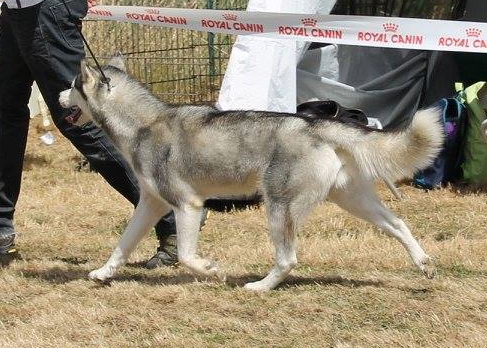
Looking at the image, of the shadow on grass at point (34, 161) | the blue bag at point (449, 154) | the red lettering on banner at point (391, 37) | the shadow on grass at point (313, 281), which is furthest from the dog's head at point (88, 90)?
the shadow on grass at point (34, 161)

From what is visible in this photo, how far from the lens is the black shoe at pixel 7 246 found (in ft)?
18.3

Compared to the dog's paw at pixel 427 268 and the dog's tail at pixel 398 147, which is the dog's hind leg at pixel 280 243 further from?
the dog's paw at pixel 427 268

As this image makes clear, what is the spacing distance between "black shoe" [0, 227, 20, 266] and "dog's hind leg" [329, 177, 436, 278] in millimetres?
1973

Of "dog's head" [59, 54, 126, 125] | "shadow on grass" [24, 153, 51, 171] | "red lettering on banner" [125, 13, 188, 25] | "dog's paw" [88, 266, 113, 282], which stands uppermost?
"dog's head" [59, 54, 126, 125]

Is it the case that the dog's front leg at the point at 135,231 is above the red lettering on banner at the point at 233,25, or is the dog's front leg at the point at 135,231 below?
below

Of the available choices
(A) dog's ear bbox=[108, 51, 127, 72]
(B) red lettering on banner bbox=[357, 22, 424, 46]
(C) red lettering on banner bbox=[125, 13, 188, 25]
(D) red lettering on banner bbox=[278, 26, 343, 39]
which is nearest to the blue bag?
(B) red lettering on banner bbox=[357, 22, 424, 46]

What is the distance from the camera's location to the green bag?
24.0ft

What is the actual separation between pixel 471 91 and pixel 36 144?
14.2 feet

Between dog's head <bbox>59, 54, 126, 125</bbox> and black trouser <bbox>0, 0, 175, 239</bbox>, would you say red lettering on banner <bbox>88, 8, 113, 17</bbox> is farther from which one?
dog's head <bbox>59, 54, 126, 125</bbox>

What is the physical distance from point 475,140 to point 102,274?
353 centimetres

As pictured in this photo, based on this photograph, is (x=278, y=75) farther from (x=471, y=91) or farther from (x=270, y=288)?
(x=270, y=288)

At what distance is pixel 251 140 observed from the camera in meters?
4.66

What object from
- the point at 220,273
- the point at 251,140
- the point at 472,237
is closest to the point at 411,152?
the point at 251,140

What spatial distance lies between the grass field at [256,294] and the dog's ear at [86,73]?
1.04 metres
